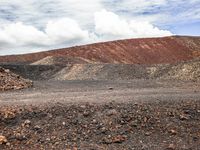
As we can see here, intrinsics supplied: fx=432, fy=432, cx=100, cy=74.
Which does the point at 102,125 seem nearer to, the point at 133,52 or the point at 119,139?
the point at 119,139

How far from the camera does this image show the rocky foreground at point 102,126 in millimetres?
10398

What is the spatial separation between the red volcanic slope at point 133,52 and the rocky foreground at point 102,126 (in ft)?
115

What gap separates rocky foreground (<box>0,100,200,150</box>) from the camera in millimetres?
10398

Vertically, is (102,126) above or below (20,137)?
above

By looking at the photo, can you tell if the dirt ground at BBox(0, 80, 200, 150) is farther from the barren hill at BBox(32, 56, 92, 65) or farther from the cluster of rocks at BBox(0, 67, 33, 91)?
the barren hill at BBox(32, 56, 92, 65)

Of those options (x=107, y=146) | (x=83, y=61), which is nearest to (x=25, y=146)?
(x=107, y=146)

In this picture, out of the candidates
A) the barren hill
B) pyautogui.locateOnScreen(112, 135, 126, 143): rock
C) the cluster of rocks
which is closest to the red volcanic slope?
the barren hill

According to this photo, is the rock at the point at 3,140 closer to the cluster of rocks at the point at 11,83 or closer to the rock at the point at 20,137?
the rock at the point at 20,137

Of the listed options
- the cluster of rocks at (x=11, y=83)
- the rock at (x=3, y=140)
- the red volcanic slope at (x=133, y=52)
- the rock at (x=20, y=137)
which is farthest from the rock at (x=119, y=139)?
the red volcanic slope at (x=133, y=52)

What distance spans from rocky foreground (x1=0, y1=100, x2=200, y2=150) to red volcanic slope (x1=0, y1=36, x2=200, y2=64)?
35170mm

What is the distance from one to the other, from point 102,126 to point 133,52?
39.6 metres

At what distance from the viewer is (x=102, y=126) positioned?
36.1 feet

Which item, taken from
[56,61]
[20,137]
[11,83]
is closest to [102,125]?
[20,137]

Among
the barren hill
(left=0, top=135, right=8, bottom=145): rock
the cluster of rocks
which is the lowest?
(left=0, top=135, right=8, bottom=145): rock
